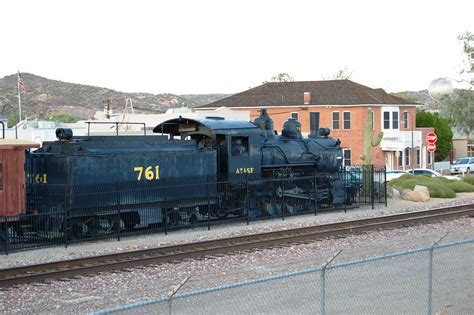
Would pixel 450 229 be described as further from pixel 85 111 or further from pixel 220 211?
pixel 85 111

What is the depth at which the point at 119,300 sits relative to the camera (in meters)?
13.1

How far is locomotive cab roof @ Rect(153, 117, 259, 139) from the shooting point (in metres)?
25.8

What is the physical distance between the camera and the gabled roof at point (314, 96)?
2266 inches

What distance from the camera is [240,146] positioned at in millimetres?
26109

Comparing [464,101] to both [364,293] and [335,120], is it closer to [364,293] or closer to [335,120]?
[335,120]

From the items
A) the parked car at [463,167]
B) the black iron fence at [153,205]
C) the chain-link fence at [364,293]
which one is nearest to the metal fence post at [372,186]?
the black iron fence at [153,205]

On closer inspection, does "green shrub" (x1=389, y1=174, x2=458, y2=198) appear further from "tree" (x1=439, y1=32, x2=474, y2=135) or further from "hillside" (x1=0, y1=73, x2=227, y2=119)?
"hillside" (x1=0, y1=73, x2=227, y2=119)

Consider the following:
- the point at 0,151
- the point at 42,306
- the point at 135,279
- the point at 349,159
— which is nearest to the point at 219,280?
the point at 135,279

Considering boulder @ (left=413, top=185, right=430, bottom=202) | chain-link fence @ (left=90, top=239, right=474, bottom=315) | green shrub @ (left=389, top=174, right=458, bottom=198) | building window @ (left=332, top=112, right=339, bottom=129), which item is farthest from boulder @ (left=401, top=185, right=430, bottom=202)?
building window @ (left=332, top=112, right=339, bottom=129)

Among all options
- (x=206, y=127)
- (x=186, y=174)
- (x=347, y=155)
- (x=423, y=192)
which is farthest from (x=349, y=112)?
(x=186, y=174)

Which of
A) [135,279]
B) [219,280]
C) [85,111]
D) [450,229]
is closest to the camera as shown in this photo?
[219,280]

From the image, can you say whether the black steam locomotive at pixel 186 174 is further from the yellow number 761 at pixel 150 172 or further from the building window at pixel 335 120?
the building window at pixel 335 120

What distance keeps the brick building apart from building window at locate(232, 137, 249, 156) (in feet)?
100

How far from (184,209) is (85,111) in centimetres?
11245
